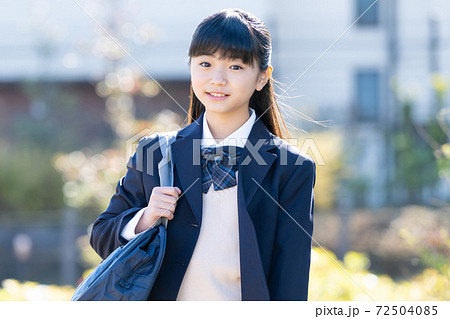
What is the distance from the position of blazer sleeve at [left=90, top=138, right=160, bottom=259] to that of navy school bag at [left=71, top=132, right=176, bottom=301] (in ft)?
0.35

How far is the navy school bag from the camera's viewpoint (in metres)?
1.50

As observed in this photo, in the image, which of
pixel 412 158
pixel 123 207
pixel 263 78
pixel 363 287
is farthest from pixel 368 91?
pixel 123 207

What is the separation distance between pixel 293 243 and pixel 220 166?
0.30m

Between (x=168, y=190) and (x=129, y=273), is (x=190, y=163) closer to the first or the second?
(x=168, y=190)

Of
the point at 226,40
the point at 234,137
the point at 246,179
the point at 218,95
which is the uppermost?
the point at 226,40

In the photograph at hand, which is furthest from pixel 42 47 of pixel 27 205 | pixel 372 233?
pixel 372 233

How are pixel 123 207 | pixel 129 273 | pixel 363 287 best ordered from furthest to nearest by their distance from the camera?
pixel 363 287
pixel 123 207
pixel 129 273

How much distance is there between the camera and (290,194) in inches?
65.1

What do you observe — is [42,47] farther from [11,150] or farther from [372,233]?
[372,233]

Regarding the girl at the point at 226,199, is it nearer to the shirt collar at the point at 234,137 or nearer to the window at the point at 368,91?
the shirt collar at the point at 234,137

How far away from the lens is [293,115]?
17.6 ft

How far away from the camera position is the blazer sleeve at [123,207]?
166 cm

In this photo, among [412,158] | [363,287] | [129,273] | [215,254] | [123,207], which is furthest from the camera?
[412,158]

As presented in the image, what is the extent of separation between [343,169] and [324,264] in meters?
2.85
